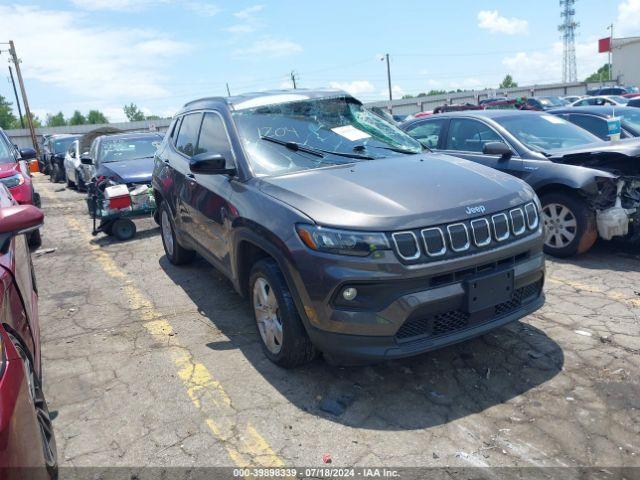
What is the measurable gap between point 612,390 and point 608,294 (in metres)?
1.79

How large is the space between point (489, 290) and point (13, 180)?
→ 6.97 m

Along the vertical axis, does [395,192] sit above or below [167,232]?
above

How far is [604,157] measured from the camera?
5.67m

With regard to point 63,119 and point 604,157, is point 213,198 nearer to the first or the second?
point 604,157

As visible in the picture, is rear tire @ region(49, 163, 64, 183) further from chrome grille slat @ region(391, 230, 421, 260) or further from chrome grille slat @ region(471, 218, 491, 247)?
chrome grille slat @ region(471, 218, 491, 247)

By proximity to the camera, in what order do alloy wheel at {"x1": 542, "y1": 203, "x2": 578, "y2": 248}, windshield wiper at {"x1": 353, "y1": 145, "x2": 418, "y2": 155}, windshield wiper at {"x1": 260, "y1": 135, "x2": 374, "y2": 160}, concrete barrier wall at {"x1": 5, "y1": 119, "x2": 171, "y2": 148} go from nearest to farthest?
windshield wiper at {"x1": 260, "y1": 135, "x2": 374, "y2": 160}, windshield wiper at {"x1": 353, "y1": 145, "x2": 418, "y2": 155}, alloy wheel at {"x1": 542, "y1": 203, "x2": 578, "y2": 248}, concrete barrier wall at {"x1": 5, "y1": 119, "x2": 171, "y2": 148}

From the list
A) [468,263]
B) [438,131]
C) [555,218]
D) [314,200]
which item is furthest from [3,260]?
[438,131]

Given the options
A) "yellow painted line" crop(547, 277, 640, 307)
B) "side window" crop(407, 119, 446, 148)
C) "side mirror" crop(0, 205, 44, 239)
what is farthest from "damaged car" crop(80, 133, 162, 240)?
"yellow painted line" crop(547, 277, 640, 307)

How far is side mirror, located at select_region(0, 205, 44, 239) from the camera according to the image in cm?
248

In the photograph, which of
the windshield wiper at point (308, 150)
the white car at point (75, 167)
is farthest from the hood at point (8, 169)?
the white car at point (75, 167)

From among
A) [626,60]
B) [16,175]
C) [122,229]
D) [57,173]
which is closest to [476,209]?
[122,229]

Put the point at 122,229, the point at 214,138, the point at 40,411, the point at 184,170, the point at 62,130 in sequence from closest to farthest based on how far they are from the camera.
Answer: the point at 40,411
the point at 214,138
the point at 184,170
the point at 122,229
the point at 62,130

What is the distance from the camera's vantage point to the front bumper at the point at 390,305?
9.35 ft

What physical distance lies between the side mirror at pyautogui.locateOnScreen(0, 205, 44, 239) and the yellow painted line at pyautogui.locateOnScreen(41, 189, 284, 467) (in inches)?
58.5
